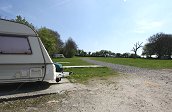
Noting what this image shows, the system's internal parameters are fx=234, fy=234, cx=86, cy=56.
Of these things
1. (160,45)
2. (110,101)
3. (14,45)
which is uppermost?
(160,45)

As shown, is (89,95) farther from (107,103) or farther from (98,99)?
(107,103)

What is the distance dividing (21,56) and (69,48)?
85.3m

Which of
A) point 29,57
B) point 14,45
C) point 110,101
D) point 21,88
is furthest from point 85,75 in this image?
point 110,101

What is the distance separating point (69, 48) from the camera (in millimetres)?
93250

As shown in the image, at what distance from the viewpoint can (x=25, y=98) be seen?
24.2 ft

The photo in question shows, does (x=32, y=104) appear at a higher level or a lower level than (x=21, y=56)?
lower

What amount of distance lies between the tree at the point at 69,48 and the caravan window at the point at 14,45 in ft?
271

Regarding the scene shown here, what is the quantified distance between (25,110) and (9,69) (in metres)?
2.06

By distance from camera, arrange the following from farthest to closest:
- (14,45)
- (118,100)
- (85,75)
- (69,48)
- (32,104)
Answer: (69,48), (85,75), (14,45), (118,100), (32,104)

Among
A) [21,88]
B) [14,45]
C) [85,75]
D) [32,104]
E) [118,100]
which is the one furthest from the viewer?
[85,75]

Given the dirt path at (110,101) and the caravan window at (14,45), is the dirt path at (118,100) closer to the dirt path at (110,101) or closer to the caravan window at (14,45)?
the dirt path at (110,101)

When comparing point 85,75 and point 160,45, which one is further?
point 160,45

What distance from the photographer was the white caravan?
25.6 feet

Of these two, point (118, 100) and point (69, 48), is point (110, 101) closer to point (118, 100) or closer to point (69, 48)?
point (118, 100)
